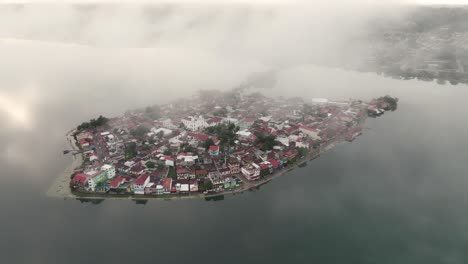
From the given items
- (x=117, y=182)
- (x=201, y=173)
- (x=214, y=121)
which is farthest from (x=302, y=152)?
(x=117, y=182)

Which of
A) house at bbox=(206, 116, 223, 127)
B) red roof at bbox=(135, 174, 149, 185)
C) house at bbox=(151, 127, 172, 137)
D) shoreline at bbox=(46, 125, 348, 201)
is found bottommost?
shoreline at bbox=(46, 125, 348, 201)

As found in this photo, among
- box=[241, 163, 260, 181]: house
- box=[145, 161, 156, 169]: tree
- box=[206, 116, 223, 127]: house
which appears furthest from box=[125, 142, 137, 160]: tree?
box=[241, 163, 260, 181]: house

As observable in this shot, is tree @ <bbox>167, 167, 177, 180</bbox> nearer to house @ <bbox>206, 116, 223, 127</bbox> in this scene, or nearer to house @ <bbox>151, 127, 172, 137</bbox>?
house @ <bbox>151, 127, 172, 137</bbox>

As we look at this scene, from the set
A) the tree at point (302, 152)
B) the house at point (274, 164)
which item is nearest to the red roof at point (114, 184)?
the house at point (274, 164)

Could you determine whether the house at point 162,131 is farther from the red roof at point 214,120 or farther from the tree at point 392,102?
the tree at point 392,102

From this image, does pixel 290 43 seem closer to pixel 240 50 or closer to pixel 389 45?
pixel 240 50
